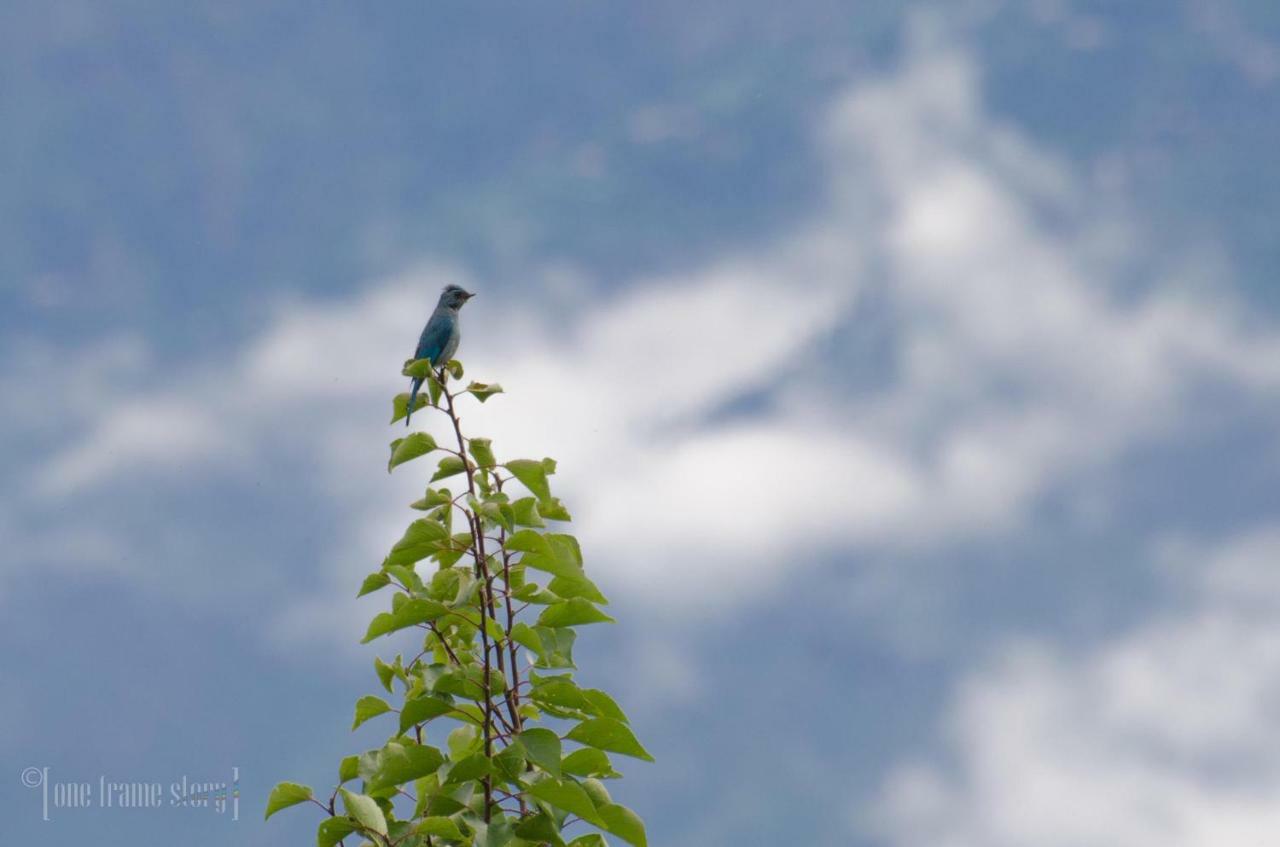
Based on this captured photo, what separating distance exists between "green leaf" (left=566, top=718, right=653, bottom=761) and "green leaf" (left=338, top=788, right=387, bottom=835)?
686 millimetres

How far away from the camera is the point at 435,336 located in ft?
31.4

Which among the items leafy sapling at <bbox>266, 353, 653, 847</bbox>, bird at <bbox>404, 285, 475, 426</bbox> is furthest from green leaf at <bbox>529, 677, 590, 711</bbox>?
bird at <bbox>404, 285, 475, 426</bbox>

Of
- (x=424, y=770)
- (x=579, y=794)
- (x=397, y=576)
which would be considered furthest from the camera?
(x=397, y=576)

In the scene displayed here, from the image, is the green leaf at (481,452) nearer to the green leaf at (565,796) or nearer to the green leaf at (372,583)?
the green leaf at (372,583)

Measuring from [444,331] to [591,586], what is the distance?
5.76 meters

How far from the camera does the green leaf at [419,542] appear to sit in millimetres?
4070

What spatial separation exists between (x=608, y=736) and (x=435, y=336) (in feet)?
20.0

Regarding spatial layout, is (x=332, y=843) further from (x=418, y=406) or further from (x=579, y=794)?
(x=418, y=406)

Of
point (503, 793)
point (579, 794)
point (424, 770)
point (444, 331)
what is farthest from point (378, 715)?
point (444, 331)

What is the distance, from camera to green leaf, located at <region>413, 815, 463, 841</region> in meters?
3.55

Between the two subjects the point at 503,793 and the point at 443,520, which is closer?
the point at 503,793

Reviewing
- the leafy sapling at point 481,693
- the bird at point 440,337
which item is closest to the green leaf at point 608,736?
the leafy sapling at point 481,693

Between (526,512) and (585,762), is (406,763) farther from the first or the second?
(526,512)

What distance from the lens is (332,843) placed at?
376 centimetres
